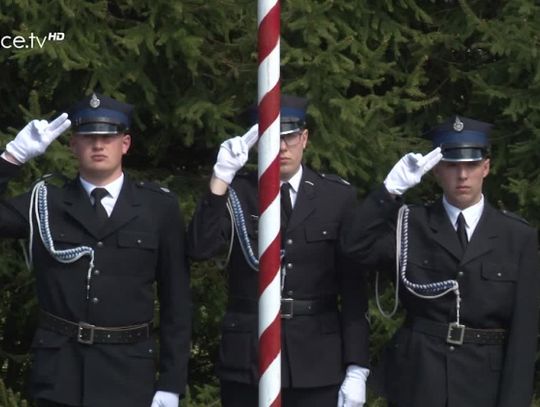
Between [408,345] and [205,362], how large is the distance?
2422mm

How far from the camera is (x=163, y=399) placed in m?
6.34

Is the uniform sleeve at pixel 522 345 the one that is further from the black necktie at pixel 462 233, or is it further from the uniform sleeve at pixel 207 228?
the uniform sleeve at pixel 207 228

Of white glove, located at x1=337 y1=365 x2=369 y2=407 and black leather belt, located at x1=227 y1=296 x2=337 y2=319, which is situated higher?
black leather belt, located at x1=227 y1=296 x2=337 y2=319

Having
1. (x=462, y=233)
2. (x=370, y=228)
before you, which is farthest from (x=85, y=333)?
(x=462, y=233)

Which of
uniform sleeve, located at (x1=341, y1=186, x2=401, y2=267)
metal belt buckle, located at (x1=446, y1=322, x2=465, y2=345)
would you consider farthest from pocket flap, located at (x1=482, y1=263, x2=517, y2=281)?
uniform sleeve, located at (x1=341, y1=186, x2=401, y2=267)

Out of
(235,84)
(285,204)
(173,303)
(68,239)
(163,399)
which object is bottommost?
(163,399)

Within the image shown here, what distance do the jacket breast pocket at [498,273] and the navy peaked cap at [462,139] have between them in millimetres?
451

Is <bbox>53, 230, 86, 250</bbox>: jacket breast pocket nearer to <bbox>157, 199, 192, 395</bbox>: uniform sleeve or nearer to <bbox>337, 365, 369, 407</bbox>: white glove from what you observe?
<bbox>157, 199, 192, 395</bbox>: uniform sleeve

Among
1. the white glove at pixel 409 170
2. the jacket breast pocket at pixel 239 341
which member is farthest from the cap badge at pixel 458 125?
the jacket breast pocket at pixel 239 341

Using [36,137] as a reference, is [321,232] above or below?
below

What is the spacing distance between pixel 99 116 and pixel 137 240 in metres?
0.54

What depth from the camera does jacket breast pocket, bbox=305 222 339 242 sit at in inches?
256

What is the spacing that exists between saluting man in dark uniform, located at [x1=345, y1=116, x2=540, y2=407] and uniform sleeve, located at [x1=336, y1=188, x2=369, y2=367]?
0.40ft

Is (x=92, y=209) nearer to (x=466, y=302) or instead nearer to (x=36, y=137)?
(x=36, y=137)
